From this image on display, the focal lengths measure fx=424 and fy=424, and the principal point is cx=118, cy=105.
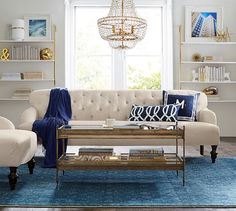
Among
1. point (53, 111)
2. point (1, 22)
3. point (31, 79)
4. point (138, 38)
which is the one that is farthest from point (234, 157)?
point (1, 22)

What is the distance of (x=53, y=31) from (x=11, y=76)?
3.58ft

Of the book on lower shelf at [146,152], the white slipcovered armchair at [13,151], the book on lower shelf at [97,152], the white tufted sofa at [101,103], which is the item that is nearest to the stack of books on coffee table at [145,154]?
the book on lower shelf at [146,152]

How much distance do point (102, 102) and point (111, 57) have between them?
7.16ft

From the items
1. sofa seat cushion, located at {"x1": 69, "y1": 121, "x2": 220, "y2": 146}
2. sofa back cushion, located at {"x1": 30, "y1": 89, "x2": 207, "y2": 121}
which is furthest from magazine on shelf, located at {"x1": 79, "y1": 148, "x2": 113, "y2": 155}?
sofa back cushion, located at {"x1": 30, "y1": 89, "x2": 207, "y2": 121}

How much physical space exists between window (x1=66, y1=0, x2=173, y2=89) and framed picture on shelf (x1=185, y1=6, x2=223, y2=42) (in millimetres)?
483

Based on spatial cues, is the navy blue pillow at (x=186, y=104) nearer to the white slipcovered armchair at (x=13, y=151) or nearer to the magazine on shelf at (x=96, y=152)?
the magazine on shelf at (x=96, y=152)

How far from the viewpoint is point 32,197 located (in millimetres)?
3346

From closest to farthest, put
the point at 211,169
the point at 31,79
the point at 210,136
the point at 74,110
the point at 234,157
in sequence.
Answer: the point at 211,169 < the point at 210,136 < the point at 234,157 < the point at 74,110 < the point at 31,79

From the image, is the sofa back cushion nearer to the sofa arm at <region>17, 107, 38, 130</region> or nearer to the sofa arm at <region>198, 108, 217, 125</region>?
the sofa arm at <region>17, 107, 38, 130</region>

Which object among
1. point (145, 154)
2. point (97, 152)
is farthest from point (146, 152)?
point (97, 152)

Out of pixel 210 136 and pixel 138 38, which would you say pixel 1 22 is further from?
pixel 210 136

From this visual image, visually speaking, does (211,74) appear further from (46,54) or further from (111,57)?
(46,54)

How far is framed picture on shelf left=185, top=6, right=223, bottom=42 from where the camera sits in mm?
7609

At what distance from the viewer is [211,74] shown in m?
7.50
